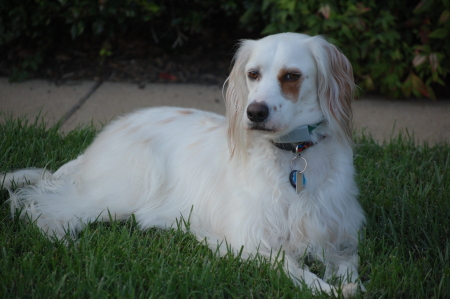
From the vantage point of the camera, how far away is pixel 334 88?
2754 millimetres

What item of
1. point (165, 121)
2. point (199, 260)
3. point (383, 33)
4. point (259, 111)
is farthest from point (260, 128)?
point (383, 33)

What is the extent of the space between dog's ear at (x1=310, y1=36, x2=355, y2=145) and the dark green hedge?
7.30ft

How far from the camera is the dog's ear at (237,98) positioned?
9.53 feet

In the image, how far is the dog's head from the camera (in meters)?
2.62

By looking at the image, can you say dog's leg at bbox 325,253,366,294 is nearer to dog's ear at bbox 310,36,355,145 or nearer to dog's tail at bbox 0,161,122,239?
dog's ear at bbox 310,36,355,145

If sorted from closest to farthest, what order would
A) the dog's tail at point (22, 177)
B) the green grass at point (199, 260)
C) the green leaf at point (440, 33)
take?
the green grass at point (199, 260) < the dog's tail at point (22, 177) < the green leaf at point (440, 33)

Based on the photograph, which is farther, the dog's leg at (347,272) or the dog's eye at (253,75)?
the dog's eye at (253,75)

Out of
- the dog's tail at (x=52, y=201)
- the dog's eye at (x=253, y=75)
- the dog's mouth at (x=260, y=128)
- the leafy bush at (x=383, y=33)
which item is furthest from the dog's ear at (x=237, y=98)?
the leafy bush at (x=383, y=33)

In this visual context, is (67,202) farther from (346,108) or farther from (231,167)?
(346,108)

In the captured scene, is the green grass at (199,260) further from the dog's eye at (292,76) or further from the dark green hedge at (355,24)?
the dark green hedge at (355,24)

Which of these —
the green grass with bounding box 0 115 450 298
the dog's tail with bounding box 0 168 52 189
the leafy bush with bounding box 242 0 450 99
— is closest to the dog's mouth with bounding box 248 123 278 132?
the green grass with bounding box 0 115 450 298

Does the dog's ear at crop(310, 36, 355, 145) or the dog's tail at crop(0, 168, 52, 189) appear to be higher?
the dog's ear at crop(310, 36, 355, 145)

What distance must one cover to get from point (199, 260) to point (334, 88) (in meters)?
1.16

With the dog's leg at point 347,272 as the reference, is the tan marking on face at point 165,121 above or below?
above
